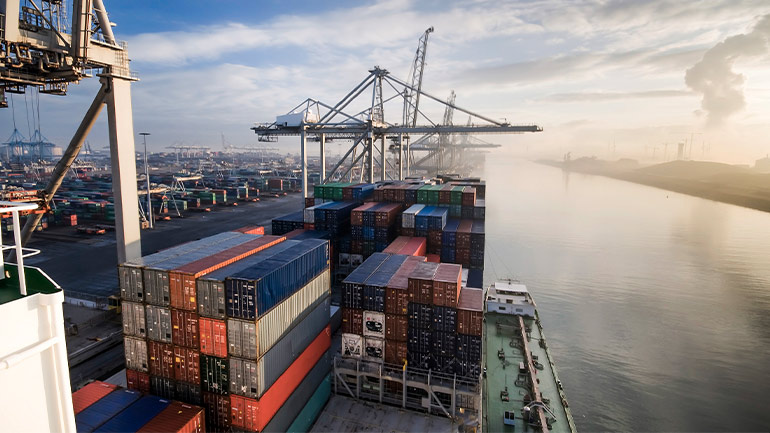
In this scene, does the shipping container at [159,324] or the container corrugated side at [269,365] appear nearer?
the container corrugated side at [269,365]

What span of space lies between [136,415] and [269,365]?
425cm

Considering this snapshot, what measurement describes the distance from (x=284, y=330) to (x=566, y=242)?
5303 centimetres

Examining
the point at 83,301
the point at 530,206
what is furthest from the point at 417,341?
the point at 530,206

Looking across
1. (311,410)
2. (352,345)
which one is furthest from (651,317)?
(311,410)

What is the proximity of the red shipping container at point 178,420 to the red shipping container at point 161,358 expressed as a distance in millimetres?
1315

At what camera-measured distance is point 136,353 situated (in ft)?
48.1

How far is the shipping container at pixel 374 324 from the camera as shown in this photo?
17844mm

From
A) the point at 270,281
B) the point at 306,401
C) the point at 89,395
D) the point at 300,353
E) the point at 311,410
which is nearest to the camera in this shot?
the point at 89,395

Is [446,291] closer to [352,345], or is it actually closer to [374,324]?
[374,324]

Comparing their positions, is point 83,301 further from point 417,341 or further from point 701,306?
point 701,306

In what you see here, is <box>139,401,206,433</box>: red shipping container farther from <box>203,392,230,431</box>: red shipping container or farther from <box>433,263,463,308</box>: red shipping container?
<box>433,263,463,308</box>: red shipping container

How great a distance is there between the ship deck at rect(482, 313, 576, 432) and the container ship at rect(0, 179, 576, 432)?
0.09 m

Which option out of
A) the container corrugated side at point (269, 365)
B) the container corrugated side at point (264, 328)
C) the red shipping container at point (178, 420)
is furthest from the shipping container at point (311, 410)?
the container corrugated side at point (264, 328)

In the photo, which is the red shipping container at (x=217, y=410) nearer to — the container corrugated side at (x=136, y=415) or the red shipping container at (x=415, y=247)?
the container corrugated side at (x=136, y=415)
